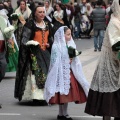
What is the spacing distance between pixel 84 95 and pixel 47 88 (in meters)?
0.55

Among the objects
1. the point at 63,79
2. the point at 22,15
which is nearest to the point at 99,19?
the point at 22,15

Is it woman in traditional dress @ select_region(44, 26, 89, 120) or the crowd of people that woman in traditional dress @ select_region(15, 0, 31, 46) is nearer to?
the crowd of people

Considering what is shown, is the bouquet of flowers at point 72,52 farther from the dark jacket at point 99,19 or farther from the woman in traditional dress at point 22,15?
the dark jacket at point 99,19

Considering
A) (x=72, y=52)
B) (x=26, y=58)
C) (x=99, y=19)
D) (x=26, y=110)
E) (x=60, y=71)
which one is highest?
(x=72, y=52)

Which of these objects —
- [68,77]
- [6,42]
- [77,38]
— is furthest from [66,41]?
[77,38]

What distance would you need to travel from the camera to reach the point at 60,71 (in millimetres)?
8930

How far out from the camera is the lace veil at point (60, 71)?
8867 mm

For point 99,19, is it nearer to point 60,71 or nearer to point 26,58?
point 26,58

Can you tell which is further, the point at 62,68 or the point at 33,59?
the point at 33,59

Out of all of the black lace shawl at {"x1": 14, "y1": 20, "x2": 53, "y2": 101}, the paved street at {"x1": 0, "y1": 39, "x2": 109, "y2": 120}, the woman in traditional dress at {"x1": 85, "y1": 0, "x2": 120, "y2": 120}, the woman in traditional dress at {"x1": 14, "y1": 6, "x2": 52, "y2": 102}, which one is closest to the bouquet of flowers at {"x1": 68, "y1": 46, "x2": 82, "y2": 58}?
the paved street at {"x1": 0, "y1": 39, "x2": 109, "y2": 120}

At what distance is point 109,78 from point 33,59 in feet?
8.93

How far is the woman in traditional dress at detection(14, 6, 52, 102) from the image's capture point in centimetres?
1031

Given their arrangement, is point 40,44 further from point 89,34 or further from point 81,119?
point 89,34

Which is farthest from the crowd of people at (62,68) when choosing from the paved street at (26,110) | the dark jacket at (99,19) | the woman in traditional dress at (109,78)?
the dark jacket at (99,19)
